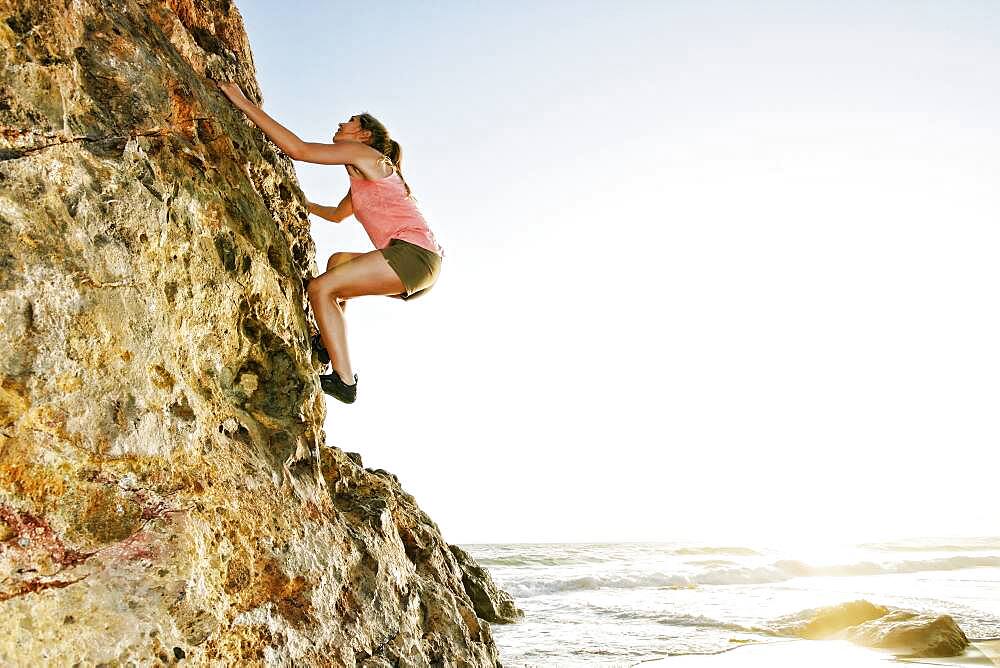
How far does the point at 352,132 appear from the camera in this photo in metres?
4.77

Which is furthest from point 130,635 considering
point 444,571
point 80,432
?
point 444,571

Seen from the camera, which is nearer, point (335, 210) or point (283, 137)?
point (283, 137)

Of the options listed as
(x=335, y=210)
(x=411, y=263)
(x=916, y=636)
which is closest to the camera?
(x=411, y=263)

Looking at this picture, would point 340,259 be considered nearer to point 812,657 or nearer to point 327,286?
point 327,286

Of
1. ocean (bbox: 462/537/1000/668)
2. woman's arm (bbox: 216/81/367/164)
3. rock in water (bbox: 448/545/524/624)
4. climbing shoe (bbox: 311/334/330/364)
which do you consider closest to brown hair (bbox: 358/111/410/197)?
woman's arm (bbox: 216/81/367/164)

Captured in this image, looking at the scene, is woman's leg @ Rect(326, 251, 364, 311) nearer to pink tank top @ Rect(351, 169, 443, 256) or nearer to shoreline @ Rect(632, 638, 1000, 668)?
pink tank top @ Rect(351, 169, 443, 256)

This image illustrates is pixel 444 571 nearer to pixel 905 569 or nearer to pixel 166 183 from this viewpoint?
pixel 166 183

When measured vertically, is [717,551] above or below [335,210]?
below

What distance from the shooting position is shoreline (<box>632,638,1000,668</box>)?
762 cm

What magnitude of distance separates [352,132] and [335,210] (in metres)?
0.70

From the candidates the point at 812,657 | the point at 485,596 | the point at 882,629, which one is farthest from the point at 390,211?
the point at 882,629

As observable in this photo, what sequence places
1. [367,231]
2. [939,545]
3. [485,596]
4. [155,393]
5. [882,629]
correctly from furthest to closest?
[939,545], [485,596], [882,629], [367,231], [155,393]

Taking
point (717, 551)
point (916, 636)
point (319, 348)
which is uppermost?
point (319, 348)

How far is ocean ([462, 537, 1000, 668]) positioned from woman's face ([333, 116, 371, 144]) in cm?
546
